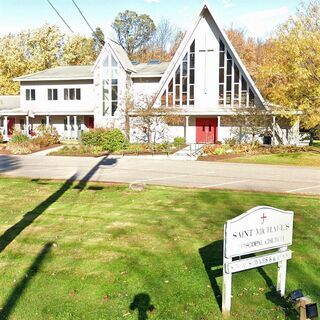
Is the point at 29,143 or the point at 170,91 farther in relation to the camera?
the point at 170,91

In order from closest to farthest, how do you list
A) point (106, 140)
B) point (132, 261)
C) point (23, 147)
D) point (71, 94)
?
Answer: 1. point (132, 261)
2. point (23, 147)
3. point (106, 140)
4. point (71, 94)

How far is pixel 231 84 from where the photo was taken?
1298 inches

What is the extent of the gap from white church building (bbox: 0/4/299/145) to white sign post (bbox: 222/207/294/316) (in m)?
25.5

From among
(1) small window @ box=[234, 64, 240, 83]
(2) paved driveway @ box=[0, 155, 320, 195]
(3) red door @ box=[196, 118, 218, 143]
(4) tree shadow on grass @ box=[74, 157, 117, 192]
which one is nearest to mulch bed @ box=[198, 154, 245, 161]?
(2) paved driveway @ box=[0, 155, 320, 195]

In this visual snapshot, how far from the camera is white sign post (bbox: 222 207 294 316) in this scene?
521cm

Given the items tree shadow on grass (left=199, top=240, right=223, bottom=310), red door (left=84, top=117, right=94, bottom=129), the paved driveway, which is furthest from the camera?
red door (left=84, top=117, right=94, bottom=129)

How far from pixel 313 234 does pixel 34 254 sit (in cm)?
620

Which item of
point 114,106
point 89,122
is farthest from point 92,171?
point 89,122

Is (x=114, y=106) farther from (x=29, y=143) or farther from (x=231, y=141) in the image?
(x=231, y=141)

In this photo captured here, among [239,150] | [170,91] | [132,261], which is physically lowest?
[132,261]

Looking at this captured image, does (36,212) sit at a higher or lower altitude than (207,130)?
lower

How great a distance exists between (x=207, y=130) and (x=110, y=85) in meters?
10.4

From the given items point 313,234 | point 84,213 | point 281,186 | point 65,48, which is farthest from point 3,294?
point 65,48

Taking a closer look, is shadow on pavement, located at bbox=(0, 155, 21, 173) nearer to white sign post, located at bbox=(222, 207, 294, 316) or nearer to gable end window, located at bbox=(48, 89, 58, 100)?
gable end window, located at bbox=(48, 89, 58, 100)
